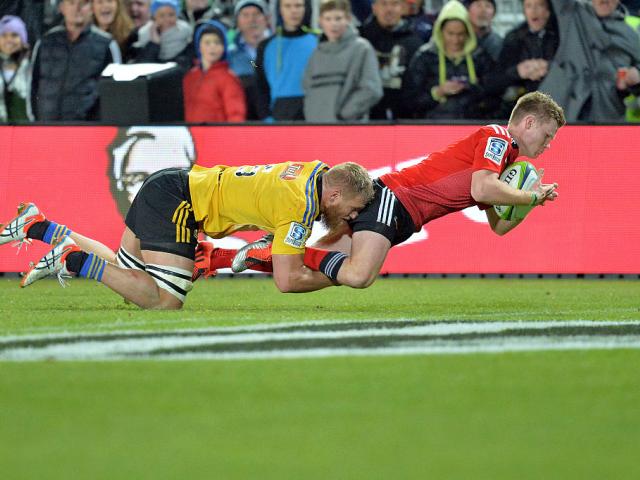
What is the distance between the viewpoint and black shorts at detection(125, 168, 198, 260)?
794 centimetres

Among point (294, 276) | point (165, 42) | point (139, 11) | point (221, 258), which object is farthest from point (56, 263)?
point (139, 11)

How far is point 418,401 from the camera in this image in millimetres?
4691

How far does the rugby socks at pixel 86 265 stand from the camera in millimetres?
7980

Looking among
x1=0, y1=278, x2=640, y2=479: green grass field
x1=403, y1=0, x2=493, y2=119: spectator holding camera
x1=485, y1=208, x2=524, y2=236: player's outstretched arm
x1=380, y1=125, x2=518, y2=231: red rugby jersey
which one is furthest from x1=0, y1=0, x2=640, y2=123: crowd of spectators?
x1=0, y1=278, x2=640, y2=479: green grass field

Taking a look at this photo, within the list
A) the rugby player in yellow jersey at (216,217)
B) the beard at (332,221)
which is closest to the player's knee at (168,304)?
the rugby player in yellow jersey at (216,217)

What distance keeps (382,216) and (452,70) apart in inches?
193

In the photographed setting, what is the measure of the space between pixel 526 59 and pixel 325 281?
5.36 m

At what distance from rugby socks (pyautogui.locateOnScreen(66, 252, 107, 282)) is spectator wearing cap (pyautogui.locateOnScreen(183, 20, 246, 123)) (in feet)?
16.8

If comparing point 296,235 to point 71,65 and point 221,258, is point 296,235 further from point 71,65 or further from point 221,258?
point 71,65

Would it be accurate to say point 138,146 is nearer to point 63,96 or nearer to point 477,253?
point 63,96

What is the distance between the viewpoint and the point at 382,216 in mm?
7996

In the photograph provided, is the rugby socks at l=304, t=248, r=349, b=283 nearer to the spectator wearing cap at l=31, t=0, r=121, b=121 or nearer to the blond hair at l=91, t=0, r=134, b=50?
the spectator wearing cap at l=31, t=0, r=121, b=121

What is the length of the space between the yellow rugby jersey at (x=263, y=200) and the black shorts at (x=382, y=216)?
0.41m

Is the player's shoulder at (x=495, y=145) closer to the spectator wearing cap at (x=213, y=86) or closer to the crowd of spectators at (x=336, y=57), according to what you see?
the crowd of spectators at (x=336, y=57)
